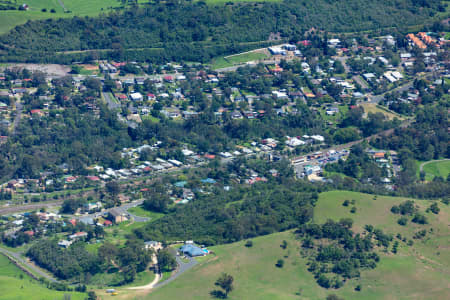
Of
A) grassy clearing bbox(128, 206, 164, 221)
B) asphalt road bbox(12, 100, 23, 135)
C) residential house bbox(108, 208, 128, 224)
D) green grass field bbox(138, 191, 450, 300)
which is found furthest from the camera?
asphalt road bbox(12, 100, 23, 135)

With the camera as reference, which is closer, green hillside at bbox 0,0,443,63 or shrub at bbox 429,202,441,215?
shrub at bbox 429,202,441,215

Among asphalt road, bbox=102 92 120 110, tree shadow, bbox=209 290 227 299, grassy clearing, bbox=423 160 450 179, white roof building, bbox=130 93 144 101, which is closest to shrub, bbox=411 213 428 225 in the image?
tree shadow, bbox=209 290 227 299

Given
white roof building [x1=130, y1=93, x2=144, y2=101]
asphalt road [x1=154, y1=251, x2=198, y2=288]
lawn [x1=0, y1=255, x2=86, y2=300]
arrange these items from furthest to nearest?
white roof building [x1=130, y1=93, x2=144, y2=101]
asphalt road [x1=154, y1=251, x2=198, y2=288]
lawn [x1=0, y1=255, x2=86, y2=300]

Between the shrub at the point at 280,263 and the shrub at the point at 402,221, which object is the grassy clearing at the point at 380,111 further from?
the shrub at the point at 280,263

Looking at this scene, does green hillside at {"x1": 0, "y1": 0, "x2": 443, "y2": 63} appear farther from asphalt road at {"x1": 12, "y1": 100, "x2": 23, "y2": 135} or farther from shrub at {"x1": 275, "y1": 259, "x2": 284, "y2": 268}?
shrub at {"x1": 275, "y1": 259, "x2": 284, "y2": 268}

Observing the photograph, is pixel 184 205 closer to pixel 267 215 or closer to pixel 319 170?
pixel 267 215

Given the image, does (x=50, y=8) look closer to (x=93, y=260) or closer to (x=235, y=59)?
(x=235, y=59)

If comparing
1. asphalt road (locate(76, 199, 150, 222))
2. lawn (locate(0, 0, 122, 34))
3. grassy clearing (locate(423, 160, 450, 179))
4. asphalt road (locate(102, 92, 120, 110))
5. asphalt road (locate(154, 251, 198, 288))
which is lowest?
grassy clearing (locate(423, 160, 450, 179))

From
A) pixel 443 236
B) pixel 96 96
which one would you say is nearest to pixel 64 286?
pixel 443 236

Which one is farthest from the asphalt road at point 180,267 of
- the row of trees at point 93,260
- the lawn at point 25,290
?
the lawn at point 25,290
